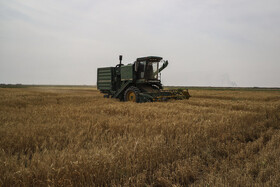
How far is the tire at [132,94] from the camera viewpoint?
1234 centimetres

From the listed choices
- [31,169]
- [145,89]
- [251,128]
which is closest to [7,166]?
[31,169]

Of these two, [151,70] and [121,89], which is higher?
[151,70]

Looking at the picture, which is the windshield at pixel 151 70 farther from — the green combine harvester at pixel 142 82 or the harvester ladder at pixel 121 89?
the harvester ladder at pixel 121 89

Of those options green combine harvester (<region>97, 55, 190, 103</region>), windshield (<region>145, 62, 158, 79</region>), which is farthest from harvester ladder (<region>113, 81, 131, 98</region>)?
windshield (<region>145, 62, 158, 79</region>)

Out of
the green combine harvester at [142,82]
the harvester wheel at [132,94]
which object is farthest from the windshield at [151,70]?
the harvester wheel at [132,94]

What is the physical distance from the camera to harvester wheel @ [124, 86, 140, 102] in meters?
12.4

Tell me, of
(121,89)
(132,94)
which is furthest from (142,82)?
(121,89)

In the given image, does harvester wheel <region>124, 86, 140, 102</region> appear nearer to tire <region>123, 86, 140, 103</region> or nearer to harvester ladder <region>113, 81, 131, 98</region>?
tire <region>123, 86, 140, 103</region>

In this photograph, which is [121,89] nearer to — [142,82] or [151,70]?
[142,82]

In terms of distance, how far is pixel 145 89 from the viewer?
1349 cm

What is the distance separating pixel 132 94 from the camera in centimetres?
1322

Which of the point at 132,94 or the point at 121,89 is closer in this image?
the point at 132,94

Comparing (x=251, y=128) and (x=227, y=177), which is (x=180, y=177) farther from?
(x=251, y=128)

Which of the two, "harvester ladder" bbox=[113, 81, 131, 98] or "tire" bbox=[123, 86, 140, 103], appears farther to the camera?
"harvester ladder" bbox=[113, 81, 131, 98]
